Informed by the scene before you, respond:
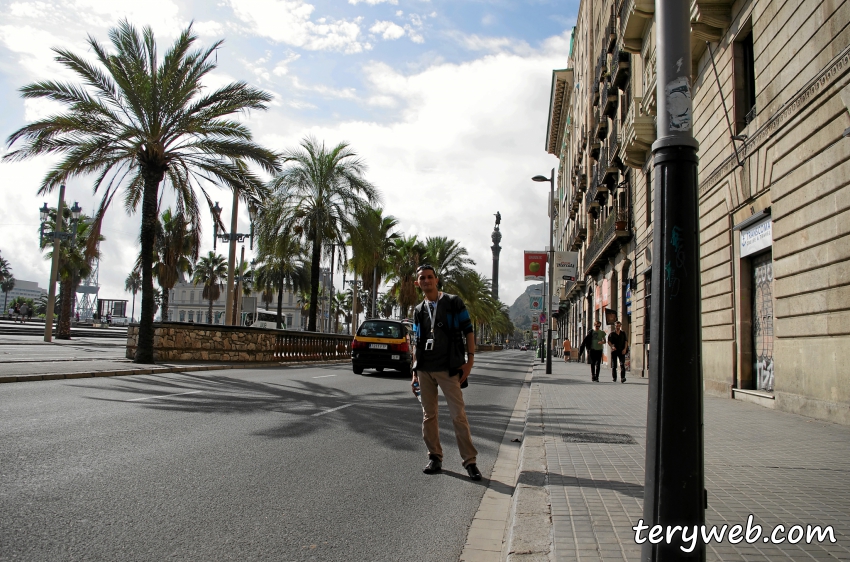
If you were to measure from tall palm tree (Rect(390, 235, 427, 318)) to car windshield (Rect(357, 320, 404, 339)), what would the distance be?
22839 mm

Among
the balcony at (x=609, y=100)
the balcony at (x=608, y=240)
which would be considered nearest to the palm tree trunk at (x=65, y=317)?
the balcony at (x=608, y=240)

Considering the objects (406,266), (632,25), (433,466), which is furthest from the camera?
(406,266)

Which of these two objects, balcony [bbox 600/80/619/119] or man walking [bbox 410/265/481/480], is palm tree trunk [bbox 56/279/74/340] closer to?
balcony [bbox 600/80/619/119]

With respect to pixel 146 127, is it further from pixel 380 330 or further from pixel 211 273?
pixel 211 273

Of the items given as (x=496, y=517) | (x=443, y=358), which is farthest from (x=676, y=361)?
(x=443, y=358)

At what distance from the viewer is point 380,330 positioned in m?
18.8

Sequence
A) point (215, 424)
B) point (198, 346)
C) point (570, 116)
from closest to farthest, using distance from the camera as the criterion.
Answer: point (215, 424) → point (198, 346) → point (570, 116)

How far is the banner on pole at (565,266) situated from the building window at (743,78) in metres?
17.0

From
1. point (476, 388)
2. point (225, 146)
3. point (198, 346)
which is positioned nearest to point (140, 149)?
point (225, 146)

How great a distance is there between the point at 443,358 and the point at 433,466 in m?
1.02

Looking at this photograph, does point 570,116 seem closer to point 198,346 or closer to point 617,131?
point 617,131

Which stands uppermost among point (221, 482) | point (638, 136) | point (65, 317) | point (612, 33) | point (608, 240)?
point (612, 33)

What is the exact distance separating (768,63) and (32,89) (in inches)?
658

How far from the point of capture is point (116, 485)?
15.2 ft
